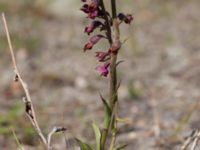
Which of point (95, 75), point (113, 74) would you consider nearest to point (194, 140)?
point (113, 74)

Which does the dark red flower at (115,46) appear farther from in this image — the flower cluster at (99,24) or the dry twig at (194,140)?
the dry twig at (194,140)

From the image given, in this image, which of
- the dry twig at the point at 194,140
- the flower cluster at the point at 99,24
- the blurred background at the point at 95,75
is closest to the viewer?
the flower cluster at the point at 99,24

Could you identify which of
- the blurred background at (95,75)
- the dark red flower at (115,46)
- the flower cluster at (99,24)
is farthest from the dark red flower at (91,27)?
the blurred background at (95,75)

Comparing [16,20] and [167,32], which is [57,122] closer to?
[167,32]

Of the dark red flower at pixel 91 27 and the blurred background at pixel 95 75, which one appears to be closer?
the dark red flower at pixel 91 27

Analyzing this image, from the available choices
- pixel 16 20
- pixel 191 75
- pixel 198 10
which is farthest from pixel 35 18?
pixel 191 75

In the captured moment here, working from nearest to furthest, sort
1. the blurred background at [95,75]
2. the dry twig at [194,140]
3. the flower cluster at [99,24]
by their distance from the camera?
the flower cluster at [99,24] < the dry twig at [194,140] < the blurred background at [95,75]

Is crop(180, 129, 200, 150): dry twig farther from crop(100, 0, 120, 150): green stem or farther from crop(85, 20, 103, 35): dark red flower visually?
crop(85, 20, 103, 35): dark red flower

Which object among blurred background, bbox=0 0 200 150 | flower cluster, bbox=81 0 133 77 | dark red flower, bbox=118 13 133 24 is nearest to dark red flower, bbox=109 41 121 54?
flower cluster, bbox=81 0 133 77

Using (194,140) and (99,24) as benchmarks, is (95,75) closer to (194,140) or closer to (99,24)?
(194,140)
